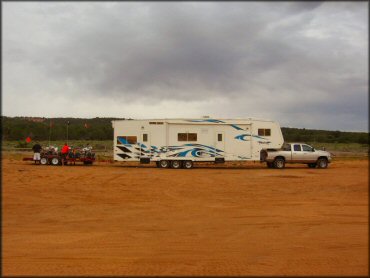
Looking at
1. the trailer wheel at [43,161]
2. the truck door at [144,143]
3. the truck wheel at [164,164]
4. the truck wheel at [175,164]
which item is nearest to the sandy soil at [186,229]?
the truck door at [144,143]

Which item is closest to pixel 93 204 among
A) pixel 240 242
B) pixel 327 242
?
pixel 240 242

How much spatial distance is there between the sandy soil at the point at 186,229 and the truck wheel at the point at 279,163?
895 centimetres

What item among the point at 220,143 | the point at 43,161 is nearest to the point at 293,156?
the point at 220,143

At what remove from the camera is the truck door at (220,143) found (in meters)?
25.9

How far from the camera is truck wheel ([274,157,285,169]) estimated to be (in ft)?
85.1

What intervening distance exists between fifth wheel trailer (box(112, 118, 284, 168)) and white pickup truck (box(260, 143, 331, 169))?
0.51 m

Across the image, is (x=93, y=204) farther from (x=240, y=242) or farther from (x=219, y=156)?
(x=219, y=156)

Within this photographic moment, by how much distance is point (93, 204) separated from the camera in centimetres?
Answer: 1262

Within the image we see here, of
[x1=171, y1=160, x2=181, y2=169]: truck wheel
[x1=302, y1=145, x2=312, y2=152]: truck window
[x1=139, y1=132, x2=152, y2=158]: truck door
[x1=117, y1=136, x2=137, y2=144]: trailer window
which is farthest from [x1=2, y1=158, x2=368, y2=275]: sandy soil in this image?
[x1=302, y1=145, x2=312, y2=152]: truck window

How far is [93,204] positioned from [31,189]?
4.04 metres

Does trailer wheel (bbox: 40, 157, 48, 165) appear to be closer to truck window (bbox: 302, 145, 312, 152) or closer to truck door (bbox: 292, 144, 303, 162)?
truck door (bbox: 292, 144, 303, 162)

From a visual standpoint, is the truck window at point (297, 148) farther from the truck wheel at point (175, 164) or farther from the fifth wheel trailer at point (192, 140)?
the truck wheel at point (175, 164)

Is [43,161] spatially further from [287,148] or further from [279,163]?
[287,148]

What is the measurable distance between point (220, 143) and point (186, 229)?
56.2ft
